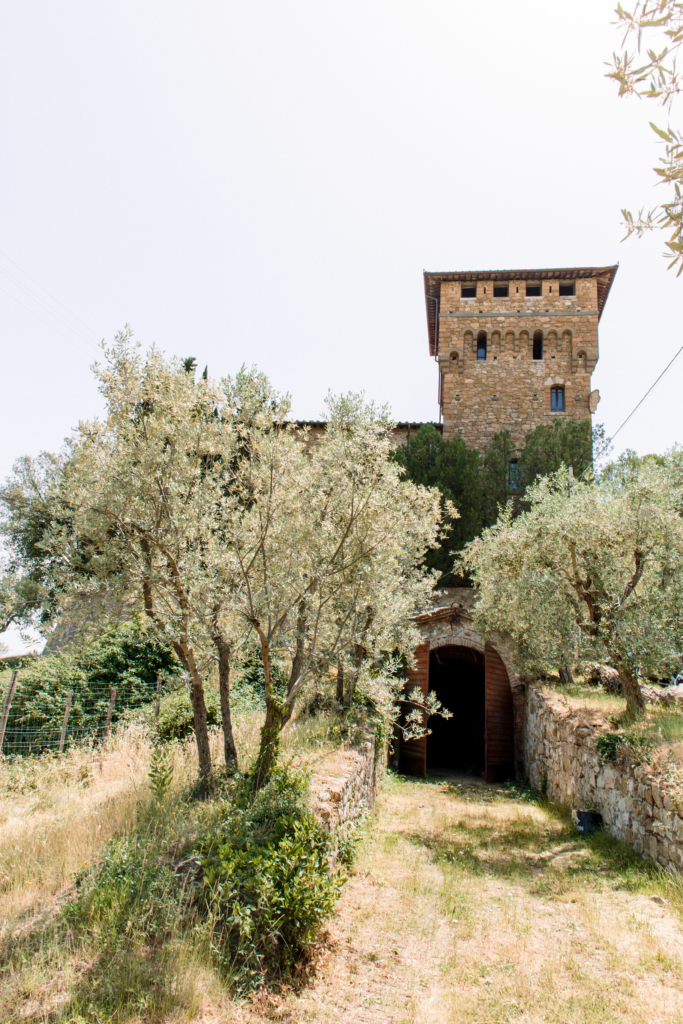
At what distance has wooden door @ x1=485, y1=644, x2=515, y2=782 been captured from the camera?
1377 cm

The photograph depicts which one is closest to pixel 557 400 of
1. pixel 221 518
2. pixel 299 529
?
pixel 299 529

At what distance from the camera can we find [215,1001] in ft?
10.9

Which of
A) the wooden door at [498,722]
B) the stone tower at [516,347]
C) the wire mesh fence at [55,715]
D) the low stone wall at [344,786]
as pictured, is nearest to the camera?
the low stone wall at [344,786]

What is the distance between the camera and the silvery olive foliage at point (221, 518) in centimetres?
505

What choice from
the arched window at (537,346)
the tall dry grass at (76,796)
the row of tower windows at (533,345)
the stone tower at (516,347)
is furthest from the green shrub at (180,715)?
the arched window at (537,346)

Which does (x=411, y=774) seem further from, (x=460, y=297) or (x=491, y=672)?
(x=460, y=297)

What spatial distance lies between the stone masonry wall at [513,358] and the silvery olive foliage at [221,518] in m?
19.2

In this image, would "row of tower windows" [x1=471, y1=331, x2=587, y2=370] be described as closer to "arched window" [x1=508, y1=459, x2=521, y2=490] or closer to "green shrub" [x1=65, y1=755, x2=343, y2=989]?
"arched window" [x1=508, y1=459, x2=521, y2=490]

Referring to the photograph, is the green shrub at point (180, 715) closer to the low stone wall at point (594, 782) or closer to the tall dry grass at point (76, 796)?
the tall dry grass at point (76, 796)

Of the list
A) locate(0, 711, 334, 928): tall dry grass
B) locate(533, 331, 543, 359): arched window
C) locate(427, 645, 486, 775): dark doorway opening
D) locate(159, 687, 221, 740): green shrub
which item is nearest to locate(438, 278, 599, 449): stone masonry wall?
locate(533, 331, 543, 359): arched window

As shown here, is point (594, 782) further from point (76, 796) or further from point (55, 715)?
point (55, 715)

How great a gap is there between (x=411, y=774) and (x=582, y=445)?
1352cm

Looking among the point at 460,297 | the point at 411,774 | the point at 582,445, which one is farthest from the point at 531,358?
the point at 411,774

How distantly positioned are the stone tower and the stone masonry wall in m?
0.04
